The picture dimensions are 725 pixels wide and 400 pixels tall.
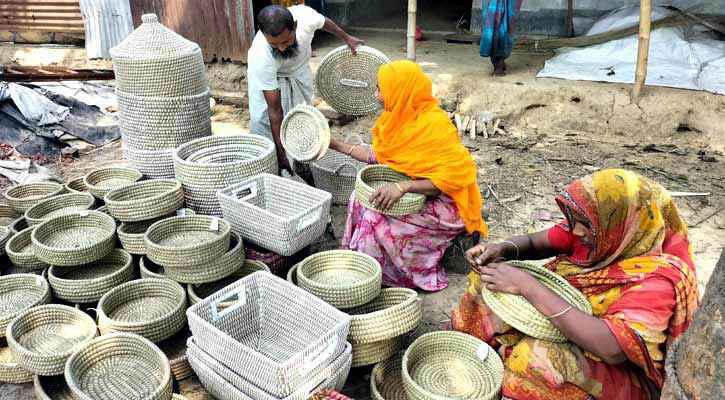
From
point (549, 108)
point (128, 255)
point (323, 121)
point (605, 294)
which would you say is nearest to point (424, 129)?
point (323, 121)

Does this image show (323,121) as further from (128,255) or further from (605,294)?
(605,294)

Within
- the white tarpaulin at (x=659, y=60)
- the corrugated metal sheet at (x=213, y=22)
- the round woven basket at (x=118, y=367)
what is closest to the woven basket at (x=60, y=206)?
the round woven basket at (x=118, y=367)

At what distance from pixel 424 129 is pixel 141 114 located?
1.87 meters

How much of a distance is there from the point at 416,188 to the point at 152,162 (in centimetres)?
184

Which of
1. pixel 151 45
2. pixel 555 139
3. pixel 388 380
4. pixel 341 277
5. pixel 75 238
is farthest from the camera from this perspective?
pixel 555 139

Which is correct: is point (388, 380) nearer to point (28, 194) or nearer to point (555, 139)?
point (28, 194)

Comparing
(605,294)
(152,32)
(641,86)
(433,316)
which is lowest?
(433,316)

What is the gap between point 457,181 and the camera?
3.22m

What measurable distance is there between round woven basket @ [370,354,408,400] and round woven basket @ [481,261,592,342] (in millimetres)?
662

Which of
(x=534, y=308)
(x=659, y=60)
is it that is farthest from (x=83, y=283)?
(x=659, y=60)

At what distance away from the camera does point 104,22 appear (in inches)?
336

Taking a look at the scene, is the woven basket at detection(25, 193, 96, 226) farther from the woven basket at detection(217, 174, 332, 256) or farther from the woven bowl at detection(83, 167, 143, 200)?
the woven basket at detection(217, 174, 332, 256)

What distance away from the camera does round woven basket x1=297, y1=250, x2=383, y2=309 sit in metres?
2.70

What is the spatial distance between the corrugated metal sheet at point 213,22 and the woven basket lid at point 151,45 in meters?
3.52
